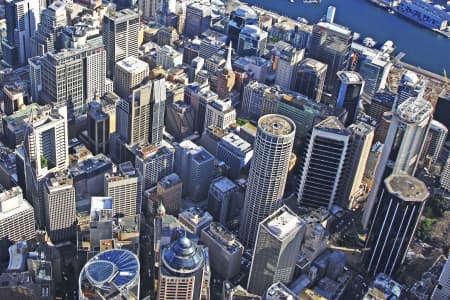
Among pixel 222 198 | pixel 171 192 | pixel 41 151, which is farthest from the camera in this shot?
pixel 222 198

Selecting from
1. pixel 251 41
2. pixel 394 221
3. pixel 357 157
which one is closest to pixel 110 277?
pixel 394 221

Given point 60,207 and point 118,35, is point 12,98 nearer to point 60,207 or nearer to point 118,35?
point 118,35

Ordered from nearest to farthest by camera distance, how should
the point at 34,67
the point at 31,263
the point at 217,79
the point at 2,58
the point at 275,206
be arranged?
the point at 31,263
the point at 275,206
the point at 34,67
the point at 217,79
the point at 2,58

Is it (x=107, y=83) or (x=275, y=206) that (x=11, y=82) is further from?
(x=275, y=206)

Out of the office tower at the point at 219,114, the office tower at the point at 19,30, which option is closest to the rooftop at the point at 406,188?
the office tower at the point at 219,114

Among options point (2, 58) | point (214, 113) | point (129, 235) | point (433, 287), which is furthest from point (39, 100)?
point (433, 287)

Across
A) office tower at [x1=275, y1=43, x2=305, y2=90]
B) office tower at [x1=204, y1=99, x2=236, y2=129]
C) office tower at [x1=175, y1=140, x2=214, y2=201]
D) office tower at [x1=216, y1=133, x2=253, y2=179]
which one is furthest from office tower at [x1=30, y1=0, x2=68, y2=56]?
office tower at [x1=275, y1=43, x2=305, y2=90]
